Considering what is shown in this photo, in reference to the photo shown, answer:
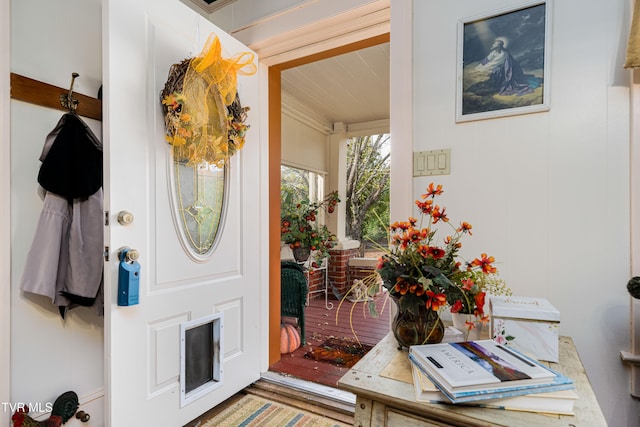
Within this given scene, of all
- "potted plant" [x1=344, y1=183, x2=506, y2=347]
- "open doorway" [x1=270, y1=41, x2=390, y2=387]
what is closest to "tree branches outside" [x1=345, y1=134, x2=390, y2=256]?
"open doorway" [x1=270, y1=41, x2=390, y2=387]

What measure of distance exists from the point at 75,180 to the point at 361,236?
410cm

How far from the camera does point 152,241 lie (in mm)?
1437

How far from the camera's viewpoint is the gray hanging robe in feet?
4.29

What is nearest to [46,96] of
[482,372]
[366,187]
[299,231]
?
[482,372]

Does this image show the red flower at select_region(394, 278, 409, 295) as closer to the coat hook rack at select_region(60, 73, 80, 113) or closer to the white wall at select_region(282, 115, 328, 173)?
the coat hook rack at select_region(60, 73, 80, 113)

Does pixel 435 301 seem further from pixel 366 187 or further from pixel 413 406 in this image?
pixel 366 187

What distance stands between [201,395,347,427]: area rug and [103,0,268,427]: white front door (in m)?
0.09

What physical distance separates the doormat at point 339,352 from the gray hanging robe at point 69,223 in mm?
1573

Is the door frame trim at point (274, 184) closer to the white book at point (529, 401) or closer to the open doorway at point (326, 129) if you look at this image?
the open doorway at point (326, 129)

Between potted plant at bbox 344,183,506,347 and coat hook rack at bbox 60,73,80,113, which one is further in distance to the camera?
coat hook rack at bbox 60,73,80,113

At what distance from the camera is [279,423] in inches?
64.4

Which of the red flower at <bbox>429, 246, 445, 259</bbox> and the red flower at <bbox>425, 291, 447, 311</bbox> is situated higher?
the red flower at <bbox>429, 246, 445, 259</bbox>

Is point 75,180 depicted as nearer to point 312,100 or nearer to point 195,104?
point 195,104

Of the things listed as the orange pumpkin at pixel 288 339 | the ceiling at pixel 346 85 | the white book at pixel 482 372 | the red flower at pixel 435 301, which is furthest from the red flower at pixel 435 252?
the ceiling at pixel 346 85
